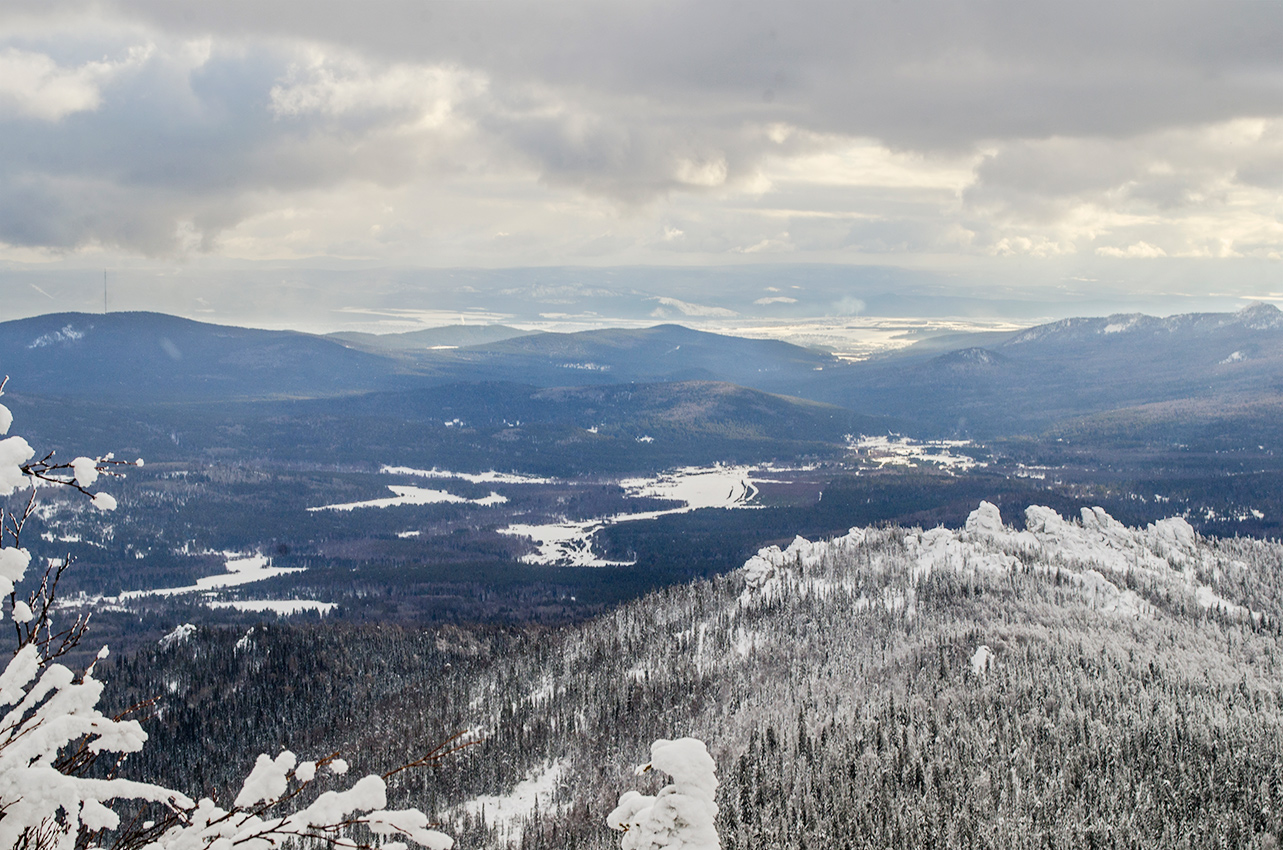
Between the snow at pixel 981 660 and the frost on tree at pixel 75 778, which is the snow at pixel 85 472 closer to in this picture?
the frost on tree at pixel 75 778

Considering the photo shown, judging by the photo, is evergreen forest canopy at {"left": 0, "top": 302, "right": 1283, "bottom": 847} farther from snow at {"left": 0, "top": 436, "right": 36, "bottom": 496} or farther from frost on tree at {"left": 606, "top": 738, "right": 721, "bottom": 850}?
frost on tree at {"left": 606, "top": 738, "right": 721, "bottom": 850}

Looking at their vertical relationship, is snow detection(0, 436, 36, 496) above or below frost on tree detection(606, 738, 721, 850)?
above

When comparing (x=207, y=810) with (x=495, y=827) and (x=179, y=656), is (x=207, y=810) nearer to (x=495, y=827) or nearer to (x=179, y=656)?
(x=495, y=827)

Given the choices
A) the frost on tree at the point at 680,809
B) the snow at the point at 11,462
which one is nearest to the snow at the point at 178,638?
the frost on tree at the point at 680,809

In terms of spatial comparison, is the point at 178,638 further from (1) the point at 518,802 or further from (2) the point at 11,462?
(2) the point at 11,462

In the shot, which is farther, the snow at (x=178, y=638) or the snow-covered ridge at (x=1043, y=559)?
the snow at (x=178, y=638)

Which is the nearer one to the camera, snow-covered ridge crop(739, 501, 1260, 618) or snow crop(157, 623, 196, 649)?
snow-covered ridge crop(739, 501, 1260, 618)

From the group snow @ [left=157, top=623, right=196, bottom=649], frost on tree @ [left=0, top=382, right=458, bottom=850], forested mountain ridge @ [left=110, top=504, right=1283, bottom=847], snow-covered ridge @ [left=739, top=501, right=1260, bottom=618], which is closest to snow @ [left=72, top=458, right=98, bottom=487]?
frost on tree @ [left=0, top=382, right=458, bottom=850]
